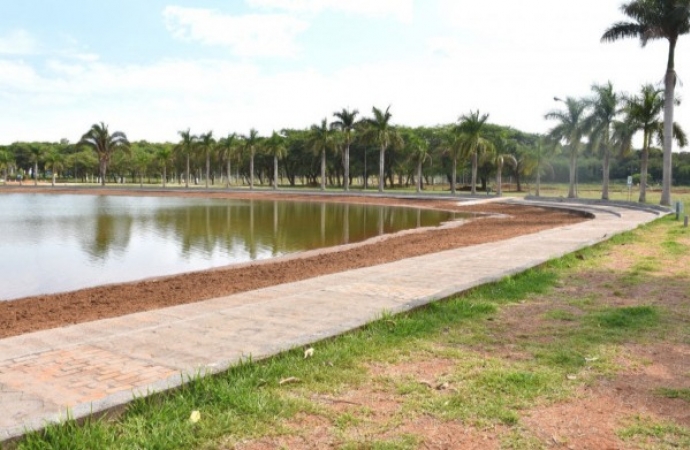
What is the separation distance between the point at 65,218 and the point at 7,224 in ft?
14.6

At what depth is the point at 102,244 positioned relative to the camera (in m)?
21.7

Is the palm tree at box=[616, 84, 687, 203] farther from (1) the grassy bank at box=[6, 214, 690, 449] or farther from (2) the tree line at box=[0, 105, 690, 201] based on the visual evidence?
(1) the grassy bank at box=[6, 214, 690, 449]

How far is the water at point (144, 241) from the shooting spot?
15461mm

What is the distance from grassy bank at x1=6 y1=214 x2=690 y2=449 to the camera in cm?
391

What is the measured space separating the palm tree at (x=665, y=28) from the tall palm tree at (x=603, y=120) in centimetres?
944

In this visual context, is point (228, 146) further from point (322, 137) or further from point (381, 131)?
point (381, 131)

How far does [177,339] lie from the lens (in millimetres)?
5992

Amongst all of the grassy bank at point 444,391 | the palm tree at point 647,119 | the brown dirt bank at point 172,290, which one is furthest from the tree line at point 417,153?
the grassy bank at point 444,391

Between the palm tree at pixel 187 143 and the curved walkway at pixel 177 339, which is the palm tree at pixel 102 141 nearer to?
the palm tree at pixel 187 143

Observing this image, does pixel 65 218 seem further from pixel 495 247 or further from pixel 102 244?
pixel 495 247

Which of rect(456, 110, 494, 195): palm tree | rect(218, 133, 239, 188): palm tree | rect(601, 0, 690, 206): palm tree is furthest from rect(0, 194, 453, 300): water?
rect(218, 133, 239, 188): palm tree

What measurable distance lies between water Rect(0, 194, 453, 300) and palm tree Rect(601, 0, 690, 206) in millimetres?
13682

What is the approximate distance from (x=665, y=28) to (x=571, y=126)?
15.9 metres

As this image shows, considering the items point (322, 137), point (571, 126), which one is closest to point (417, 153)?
point (322, 137)
